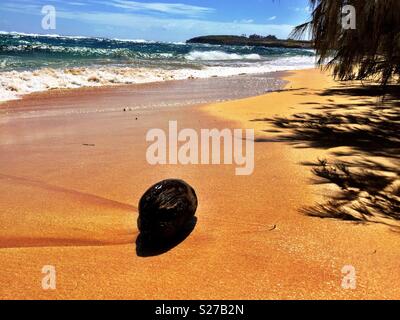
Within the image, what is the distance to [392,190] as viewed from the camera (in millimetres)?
3738

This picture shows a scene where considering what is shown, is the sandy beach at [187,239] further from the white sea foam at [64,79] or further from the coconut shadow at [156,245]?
the white sea foam at [64,79]

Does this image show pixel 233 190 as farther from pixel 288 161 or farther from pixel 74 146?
pixel 74 146

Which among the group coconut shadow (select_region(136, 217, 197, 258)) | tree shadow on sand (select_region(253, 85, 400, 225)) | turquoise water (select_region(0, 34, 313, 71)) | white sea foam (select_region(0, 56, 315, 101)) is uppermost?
turquoise water (select_region(0, 34, 313, 71))

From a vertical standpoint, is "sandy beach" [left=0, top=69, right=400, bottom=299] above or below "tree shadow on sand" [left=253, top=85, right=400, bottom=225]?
below

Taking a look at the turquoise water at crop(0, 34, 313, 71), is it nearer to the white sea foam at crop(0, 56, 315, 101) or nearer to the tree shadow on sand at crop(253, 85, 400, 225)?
the white sea foam at crop(0, 56, 315, 101)

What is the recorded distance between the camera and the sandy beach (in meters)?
2.32

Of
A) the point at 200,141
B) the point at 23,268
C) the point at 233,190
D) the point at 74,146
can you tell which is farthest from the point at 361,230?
the point at 74,146

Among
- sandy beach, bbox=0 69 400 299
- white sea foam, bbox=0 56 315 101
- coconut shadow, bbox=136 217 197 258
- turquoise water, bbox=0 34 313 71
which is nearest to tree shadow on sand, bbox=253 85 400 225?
sandy beach, bbox=0 69 400 299

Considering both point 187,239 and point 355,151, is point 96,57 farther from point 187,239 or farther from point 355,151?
point 187,239

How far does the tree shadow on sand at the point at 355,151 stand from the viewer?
11.0ft

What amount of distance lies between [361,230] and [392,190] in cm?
101

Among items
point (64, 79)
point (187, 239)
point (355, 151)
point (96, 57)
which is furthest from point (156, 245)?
point (96, 57)

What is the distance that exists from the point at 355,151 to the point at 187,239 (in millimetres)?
3099

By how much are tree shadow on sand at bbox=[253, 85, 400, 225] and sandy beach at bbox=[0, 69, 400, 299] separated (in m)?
0.20
